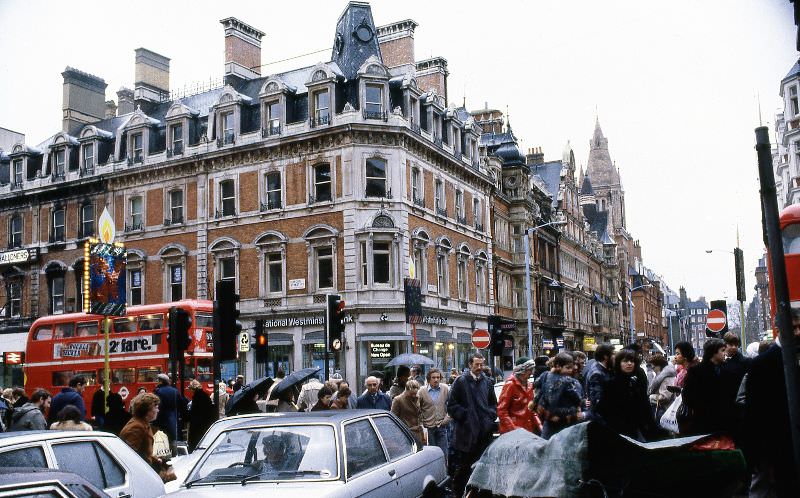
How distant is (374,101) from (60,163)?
19106 mm

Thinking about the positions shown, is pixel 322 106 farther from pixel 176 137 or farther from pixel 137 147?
pixel 137 147

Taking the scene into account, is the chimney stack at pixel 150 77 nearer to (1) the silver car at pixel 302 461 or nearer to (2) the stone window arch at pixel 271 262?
(2) the stone window arch at pixel 271 262

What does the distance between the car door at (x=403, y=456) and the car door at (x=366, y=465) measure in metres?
0.18

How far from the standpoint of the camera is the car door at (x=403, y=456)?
28.1 feet

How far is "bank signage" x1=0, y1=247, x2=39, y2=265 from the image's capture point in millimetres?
43250

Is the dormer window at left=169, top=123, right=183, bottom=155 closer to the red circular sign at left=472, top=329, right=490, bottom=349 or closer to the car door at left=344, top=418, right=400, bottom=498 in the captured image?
the red circular sign at left=472, top=329, right=490, bottom=349

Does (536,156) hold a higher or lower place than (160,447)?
higher

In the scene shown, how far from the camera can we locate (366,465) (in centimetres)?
790

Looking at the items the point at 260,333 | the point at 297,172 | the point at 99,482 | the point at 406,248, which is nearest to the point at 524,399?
the point at 99,482

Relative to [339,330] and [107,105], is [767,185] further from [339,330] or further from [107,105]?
[107,105]

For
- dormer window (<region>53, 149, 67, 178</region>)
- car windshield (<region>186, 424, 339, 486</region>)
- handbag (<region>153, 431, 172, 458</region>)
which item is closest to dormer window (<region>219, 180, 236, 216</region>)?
dormer window (<region>53, 149, 67, 178</region>)

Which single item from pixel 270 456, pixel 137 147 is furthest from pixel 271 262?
pixel 270 456

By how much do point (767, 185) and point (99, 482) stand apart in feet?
18.9

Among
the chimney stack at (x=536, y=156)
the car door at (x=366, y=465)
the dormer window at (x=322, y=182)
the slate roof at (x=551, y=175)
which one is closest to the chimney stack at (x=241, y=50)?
the dormer window at (x=322, y=182)
